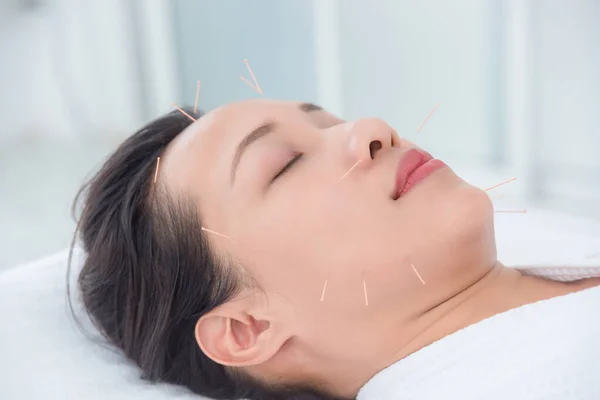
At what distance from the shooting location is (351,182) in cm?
100

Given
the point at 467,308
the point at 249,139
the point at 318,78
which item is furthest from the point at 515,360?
the point at 318,78

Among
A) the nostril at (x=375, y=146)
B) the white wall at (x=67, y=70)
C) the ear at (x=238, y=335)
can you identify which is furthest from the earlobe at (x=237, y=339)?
the white wall at (x=67, y=70)

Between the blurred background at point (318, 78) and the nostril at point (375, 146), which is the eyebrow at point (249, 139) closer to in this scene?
the nostril at point (375, 146)

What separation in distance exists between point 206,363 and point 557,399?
22.6 inches

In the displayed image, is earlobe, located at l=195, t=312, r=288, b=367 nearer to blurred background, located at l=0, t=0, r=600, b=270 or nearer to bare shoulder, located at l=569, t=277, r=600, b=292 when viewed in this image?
bare shoulder, located at l=569, t=277, r=600, b=292

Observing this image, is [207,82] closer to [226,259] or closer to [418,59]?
[418,59]

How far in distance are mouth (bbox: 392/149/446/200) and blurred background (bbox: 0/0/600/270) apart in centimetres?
91

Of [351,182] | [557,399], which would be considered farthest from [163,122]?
[557,399]

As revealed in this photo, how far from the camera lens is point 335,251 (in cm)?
97

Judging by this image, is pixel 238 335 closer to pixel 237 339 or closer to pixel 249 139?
pixel 237 339

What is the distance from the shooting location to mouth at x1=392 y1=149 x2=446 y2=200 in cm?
101

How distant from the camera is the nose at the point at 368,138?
1.01 m

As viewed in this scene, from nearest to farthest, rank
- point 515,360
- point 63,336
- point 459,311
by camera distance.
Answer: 1. point 515,360
2. point 459,311
3. point 63,336

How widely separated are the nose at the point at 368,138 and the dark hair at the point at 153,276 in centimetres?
27
